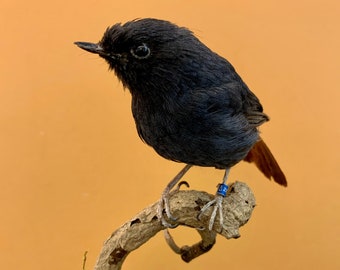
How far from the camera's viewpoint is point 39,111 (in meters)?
2.21

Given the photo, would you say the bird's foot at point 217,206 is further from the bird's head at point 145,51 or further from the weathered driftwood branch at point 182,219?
the bird's head at point 145,51

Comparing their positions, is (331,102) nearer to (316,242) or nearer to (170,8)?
(316,242)

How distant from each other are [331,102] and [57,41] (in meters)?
1.21

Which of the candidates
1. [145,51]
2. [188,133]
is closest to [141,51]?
[145,51]

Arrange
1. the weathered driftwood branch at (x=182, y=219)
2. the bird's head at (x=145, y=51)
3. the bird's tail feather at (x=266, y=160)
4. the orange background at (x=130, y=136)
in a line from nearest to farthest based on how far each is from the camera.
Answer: the bird's head at (x=145, y=51) < the weathered driftwood branch at (x=182, y=219) < the bird's tail feather at (x=266, y=160) < the orange background at (x=130, y=136)

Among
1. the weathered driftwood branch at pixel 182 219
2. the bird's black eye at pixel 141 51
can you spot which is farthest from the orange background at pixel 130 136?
the bird's black eye at pixel 141 51

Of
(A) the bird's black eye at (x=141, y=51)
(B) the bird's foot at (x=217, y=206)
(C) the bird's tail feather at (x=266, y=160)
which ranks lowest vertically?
(B) the bird's foot at (x=217, y=206)

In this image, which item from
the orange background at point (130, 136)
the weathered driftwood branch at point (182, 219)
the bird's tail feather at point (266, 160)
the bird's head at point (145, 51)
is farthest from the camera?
the orange background at point (130, 136)

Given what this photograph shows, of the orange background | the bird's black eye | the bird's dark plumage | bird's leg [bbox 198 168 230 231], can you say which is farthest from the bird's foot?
the orange background

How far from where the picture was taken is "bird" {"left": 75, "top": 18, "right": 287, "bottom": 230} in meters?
1.40

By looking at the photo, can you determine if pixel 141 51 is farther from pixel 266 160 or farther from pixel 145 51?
pixel 266 160

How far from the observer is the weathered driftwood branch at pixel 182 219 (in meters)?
1.51

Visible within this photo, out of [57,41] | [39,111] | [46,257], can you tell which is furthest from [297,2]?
[46,257]

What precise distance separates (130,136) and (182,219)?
0.80m
